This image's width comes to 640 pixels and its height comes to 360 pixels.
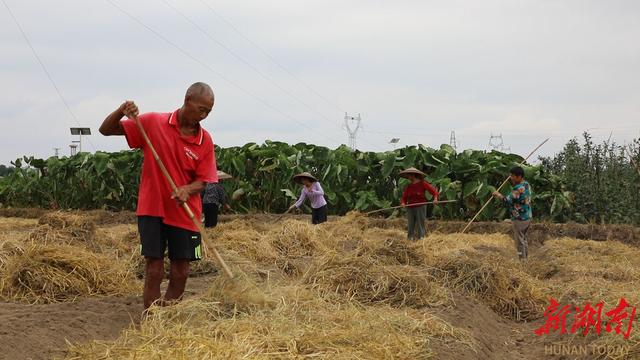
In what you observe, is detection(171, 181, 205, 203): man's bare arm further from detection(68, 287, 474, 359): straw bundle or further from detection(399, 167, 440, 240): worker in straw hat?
detection(399, 167, 440, 240): worker in straw hat

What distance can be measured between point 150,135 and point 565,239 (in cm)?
988

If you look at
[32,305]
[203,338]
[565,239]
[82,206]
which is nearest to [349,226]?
[565,239]

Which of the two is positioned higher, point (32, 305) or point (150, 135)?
point (150, 135)

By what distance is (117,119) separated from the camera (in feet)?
15.0

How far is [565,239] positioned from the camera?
12852 mm

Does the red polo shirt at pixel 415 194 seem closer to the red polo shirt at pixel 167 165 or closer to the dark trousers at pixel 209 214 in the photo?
the dark trousers at pixel 209 214

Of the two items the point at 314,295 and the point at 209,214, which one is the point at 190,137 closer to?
the point at 314,295

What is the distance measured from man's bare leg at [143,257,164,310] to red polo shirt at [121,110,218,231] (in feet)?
0.91

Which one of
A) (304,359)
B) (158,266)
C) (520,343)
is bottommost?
(520,343)

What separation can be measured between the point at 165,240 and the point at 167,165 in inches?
19.4

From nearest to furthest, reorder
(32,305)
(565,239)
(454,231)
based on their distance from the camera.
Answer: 1. (32,305)
2. (565,239)
3. (454,231)

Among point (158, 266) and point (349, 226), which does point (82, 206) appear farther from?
point (158, 266)

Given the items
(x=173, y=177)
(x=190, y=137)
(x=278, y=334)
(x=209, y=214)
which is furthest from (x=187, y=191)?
(x=209, y=214)

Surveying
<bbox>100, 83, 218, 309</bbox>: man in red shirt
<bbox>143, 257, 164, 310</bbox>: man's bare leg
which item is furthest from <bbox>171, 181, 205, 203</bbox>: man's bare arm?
<bbox>143, 257, 164, 310</bbox>: man's bare leg
